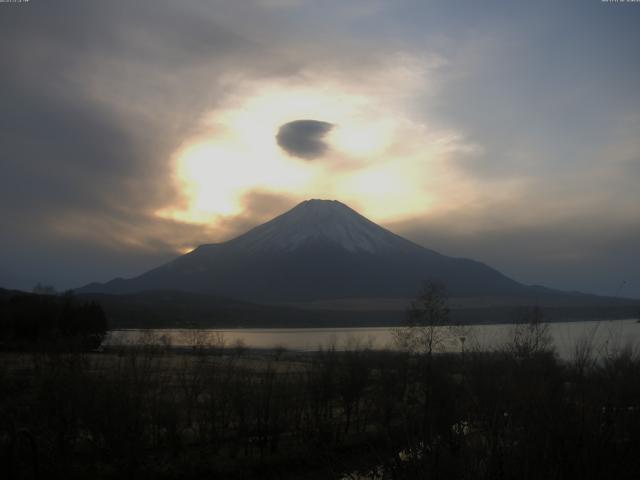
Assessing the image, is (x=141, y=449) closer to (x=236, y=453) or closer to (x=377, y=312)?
(x=236, y=453)

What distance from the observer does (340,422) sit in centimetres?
2077

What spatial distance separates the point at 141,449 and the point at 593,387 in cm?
1125

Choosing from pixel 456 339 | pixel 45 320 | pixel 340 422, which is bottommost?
pixel 340 422

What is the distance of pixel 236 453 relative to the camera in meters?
16.9

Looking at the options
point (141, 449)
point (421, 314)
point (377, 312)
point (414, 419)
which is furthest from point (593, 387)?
point (377, 312)

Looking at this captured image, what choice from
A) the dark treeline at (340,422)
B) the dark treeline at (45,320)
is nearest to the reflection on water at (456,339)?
the dark treeline at (340,422)

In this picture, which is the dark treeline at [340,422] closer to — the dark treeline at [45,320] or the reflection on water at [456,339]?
the reflection on water at [456,339]

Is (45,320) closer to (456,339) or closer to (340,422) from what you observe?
(456,339)

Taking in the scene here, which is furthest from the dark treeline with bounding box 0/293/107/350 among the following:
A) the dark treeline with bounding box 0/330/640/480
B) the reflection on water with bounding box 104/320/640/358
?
the dark treeline with bounding box 0/330/640/480

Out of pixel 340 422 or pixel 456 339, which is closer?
pixel 340 422

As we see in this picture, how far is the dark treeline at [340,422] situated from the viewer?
6020 mm

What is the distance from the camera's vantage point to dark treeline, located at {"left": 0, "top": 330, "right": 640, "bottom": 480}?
19.7ft

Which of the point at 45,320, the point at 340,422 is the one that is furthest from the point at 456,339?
the point at 340,422

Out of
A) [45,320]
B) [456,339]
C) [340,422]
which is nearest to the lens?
[340,422]
